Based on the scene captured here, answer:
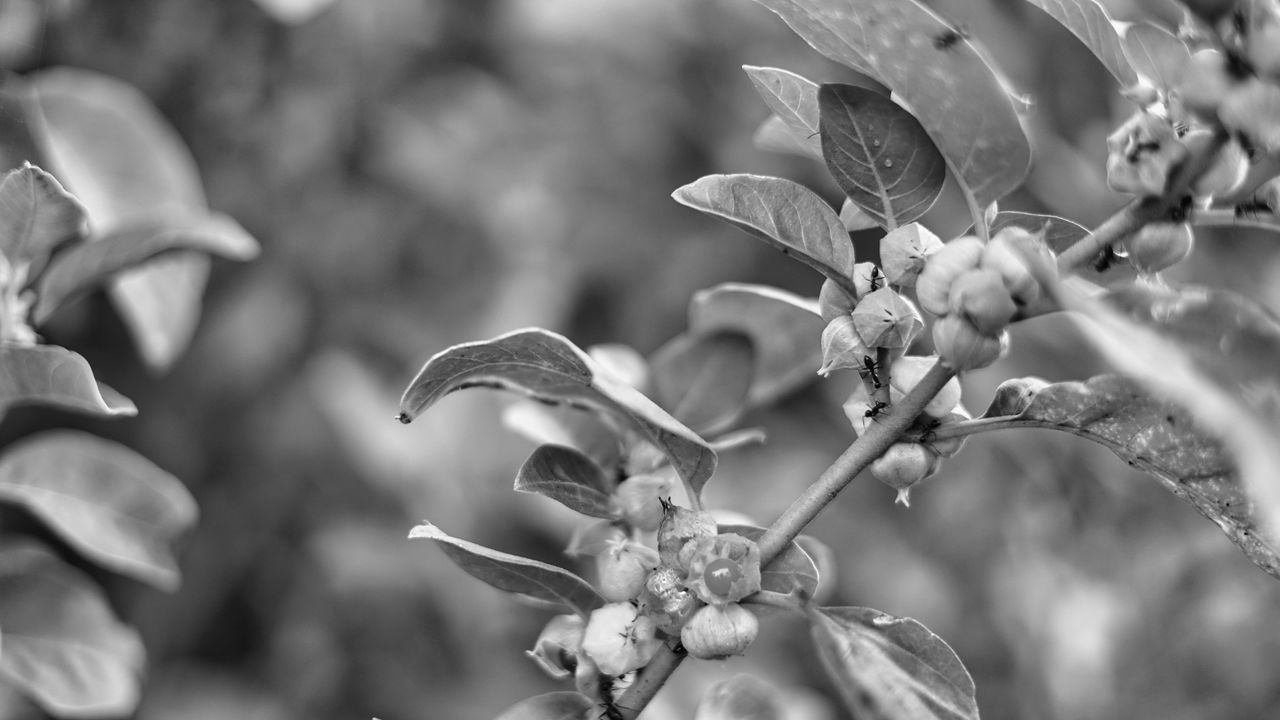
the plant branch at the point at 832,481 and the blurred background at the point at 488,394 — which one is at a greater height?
the plant branch at the point at 832,481

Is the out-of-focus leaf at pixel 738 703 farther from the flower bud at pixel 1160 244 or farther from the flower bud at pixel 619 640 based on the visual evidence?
the flower bud at pixel 1160 244

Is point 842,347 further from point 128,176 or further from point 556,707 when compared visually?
point 128,176

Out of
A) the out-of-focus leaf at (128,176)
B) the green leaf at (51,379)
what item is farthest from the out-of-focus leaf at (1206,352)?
the out-of-focus leaf at (128,176)

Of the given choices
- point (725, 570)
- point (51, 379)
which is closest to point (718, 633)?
point (725, 570)

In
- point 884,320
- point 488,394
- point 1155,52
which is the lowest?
point 488,394

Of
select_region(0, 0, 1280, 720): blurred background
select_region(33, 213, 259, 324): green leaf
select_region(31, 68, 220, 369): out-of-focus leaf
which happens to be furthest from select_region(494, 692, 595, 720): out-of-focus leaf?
select_region(0, 0, 1280, 720): blurred background

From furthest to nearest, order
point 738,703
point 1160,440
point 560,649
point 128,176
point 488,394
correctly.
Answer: point 488,394, point 128,176, point 738,703, point 560,649, point 1160,440

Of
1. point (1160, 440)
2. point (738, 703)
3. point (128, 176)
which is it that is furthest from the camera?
point (128, 176)
